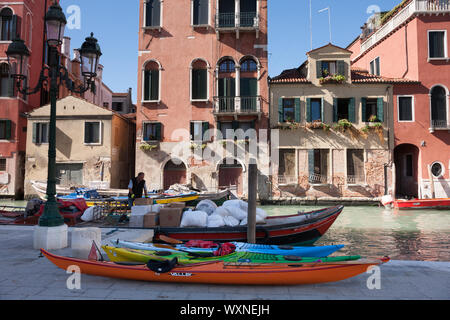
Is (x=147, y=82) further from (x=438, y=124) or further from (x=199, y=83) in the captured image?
(x=438, y=124)

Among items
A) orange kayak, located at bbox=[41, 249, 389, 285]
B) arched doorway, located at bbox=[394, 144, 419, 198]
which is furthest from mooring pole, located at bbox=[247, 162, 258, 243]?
arched doorway, located at bbox=[394, 144, 419, 198]

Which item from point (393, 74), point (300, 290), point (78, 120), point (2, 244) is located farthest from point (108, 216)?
point (393, 74)

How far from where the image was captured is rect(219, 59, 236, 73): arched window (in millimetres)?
21188

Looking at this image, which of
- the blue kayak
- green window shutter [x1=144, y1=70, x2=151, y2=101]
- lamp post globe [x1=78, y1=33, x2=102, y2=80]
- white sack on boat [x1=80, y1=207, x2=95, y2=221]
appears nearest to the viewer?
the blue kayak

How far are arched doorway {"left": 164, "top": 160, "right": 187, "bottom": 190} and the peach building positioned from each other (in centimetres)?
3

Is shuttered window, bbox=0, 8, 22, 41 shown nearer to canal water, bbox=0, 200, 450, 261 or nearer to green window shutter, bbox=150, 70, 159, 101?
green window shutter, bbox=150, 70, 159, 101

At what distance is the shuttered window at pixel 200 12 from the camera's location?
2142 centimetres

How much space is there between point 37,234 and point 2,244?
995 mm

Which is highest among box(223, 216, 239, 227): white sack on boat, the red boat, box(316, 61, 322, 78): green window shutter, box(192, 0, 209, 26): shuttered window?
box(192, 0, 209, 26): shuttered window

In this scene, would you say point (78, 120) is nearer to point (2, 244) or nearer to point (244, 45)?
point (244, 45)

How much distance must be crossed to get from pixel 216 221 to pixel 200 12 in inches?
698

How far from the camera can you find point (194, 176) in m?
20.9

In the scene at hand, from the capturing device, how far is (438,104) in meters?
20.3
